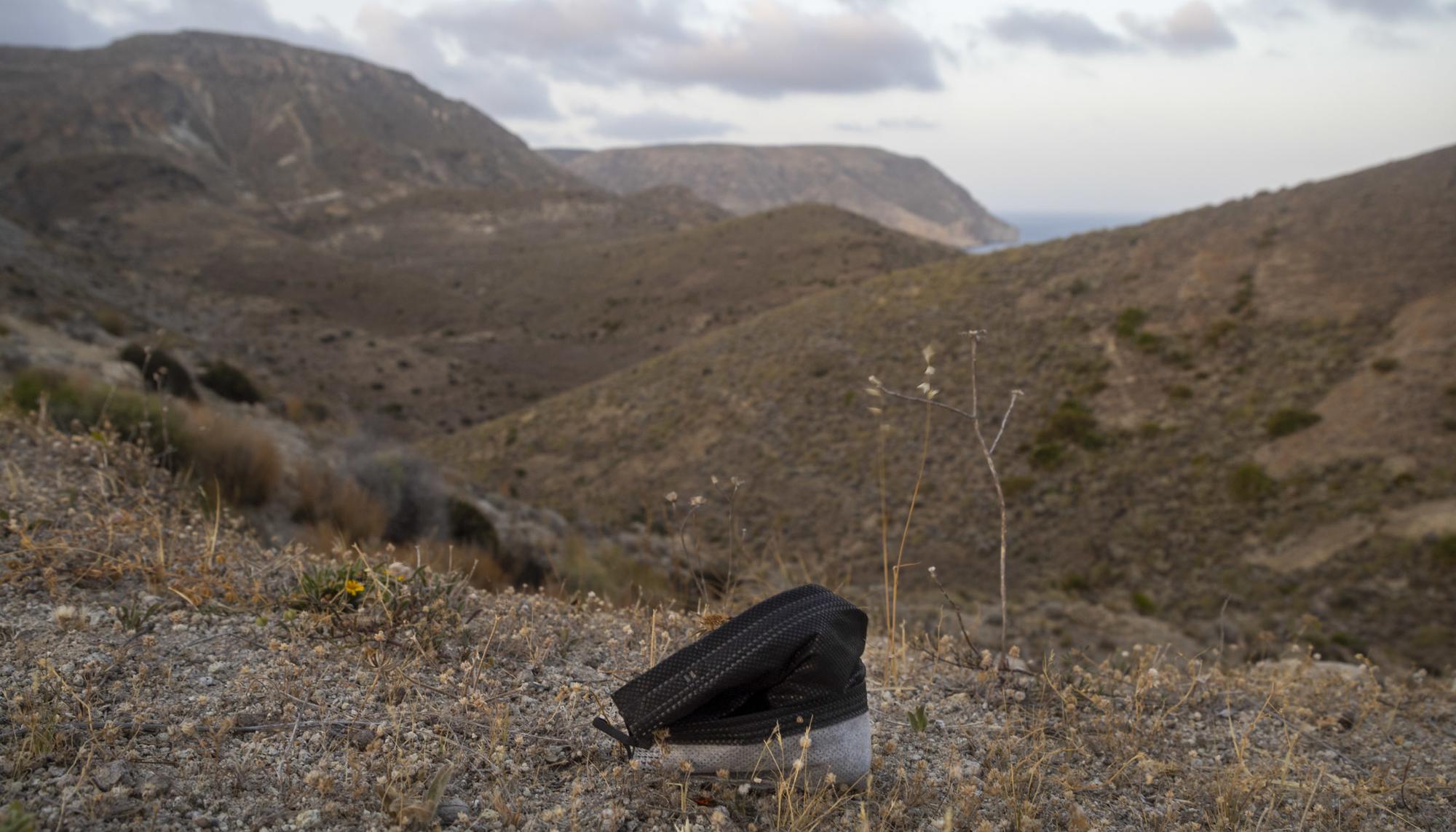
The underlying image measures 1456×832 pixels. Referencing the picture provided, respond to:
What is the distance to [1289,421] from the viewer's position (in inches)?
621

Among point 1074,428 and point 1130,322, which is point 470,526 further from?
point 1130,322

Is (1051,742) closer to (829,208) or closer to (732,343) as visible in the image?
(732,343)

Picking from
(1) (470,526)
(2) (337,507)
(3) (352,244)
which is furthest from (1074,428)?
(3) (352,244)

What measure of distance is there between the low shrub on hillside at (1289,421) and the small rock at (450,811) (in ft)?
59.3

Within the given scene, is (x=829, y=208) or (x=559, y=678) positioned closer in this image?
(x=559, y=678)

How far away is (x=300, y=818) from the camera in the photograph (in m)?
1.83

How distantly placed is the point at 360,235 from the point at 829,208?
50.7 m

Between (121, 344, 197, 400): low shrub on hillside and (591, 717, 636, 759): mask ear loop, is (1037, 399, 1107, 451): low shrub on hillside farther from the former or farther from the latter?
(591, 717, 636, 759): mask ear loop

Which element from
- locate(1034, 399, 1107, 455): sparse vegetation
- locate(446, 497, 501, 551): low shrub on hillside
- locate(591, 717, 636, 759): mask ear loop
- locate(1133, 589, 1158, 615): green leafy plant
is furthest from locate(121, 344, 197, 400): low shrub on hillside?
locate(1034, 399, 1107, 455): sparse vegetation

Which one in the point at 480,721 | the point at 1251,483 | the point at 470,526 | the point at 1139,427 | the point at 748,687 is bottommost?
the point at 470,526

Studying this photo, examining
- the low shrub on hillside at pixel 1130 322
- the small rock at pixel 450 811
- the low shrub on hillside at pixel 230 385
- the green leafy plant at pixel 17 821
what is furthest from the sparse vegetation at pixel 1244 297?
the low shrub on hillside at pixel 230 385

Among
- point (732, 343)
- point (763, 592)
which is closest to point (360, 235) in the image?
point (732, 343)

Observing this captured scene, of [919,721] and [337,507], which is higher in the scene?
[919,721]

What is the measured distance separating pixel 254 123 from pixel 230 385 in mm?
117754
